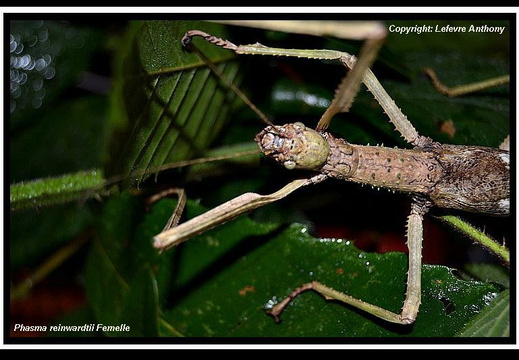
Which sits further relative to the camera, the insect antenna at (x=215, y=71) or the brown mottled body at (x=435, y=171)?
the brown mottled body at (x=435, y=171)

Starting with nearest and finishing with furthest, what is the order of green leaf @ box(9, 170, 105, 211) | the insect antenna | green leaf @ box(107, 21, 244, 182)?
green leaf @ box(107, 21, 244, 182), the insect antenna, green leaf @ box(9, 170, 105, 211)

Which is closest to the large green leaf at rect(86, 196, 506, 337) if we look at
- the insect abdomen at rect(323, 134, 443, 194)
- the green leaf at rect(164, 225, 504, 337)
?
the green leaf at rect(164, 225, 504, 337)

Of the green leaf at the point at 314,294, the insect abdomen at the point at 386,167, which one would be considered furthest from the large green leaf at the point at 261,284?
the insect abdomen at the point at 386,167

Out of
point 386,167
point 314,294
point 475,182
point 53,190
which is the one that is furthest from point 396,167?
point 53,190

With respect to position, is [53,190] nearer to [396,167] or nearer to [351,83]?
[351,83]

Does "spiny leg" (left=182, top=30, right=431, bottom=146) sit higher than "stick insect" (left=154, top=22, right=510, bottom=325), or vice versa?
"spiny leg" (left=182, top=30, right=431, bottom=146)

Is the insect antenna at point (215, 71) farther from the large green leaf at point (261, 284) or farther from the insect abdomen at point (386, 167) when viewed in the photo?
the large green leaf at point (261, 284)

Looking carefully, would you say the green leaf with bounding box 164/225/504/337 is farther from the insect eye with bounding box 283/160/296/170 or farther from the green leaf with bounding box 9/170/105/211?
the green leaf with bounding box 9/170/105/211

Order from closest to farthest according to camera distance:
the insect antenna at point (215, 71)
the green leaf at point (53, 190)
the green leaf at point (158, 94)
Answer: the green leaf at point (158, 94) → the insect antenna at point (215, 71) → the green leaf at point (53, 190)
